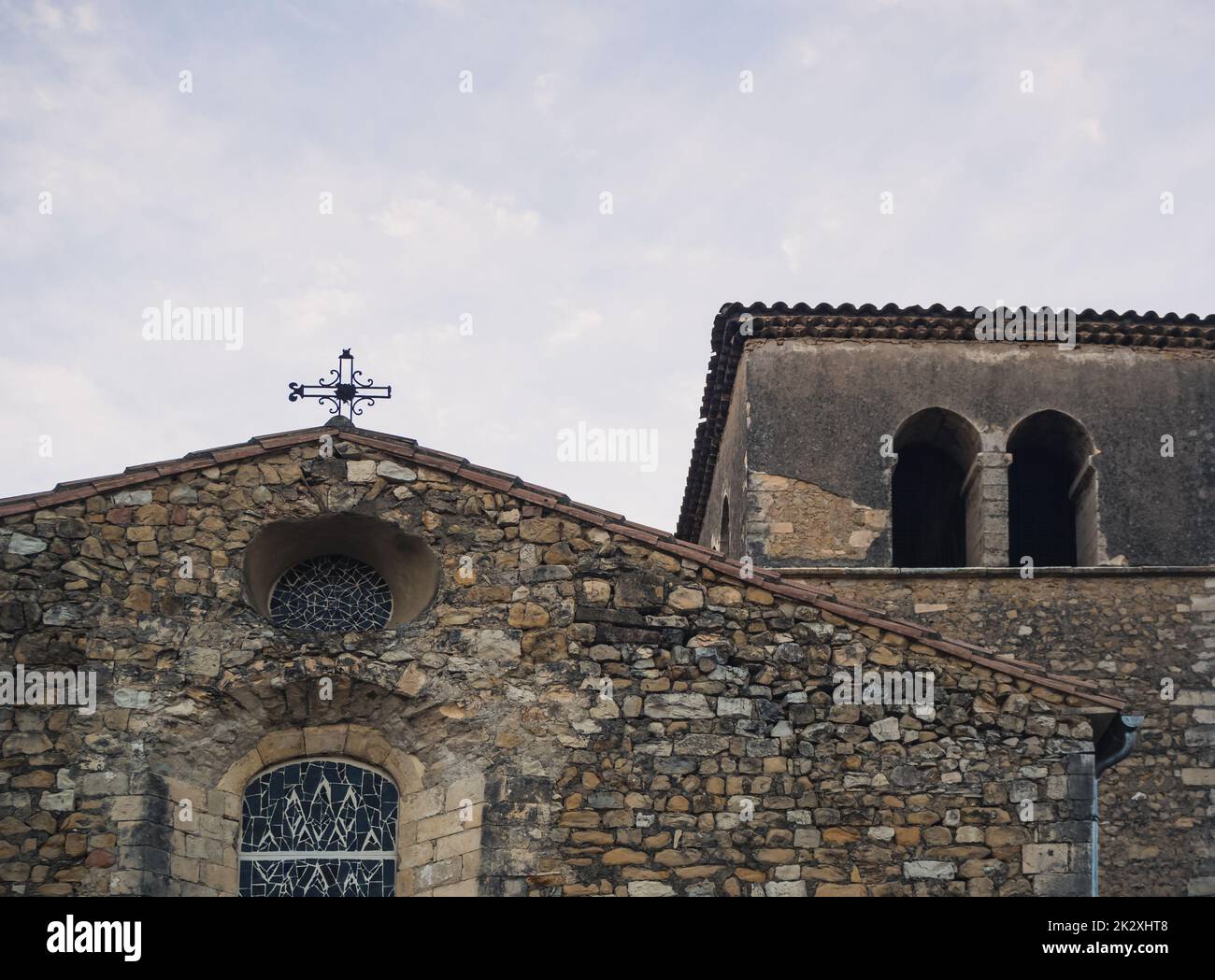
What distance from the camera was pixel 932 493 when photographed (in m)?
18.1

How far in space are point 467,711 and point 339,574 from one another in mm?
1497

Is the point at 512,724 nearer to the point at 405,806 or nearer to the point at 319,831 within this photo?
the point at 405,806

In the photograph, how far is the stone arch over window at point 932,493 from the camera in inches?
Result: 697

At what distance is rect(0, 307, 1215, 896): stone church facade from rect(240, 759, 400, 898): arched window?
0.02 metres

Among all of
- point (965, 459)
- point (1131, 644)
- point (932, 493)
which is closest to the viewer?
point (1131, 644)

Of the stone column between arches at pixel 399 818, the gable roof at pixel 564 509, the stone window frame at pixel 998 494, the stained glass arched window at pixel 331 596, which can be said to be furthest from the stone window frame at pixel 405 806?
the stone window frame at pixel 998 494

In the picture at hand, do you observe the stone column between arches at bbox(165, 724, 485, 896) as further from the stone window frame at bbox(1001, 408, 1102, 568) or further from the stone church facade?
the stone window frame at bbox(1001, 408, 1102, 568)

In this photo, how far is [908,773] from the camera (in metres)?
11.2

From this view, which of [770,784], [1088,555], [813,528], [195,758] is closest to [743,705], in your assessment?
[770,784]

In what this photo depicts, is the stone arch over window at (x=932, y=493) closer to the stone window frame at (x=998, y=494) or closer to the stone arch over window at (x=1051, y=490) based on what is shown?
the stone window frame at (x=998, y=494)

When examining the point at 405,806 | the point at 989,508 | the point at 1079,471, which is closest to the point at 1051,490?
the point at 1079,471

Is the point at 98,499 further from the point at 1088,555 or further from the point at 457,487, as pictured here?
the point at 1088,555

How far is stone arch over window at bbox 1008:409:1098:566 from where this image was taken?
57.6 feet

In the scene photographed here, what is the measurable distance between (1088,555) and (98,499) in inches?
382
